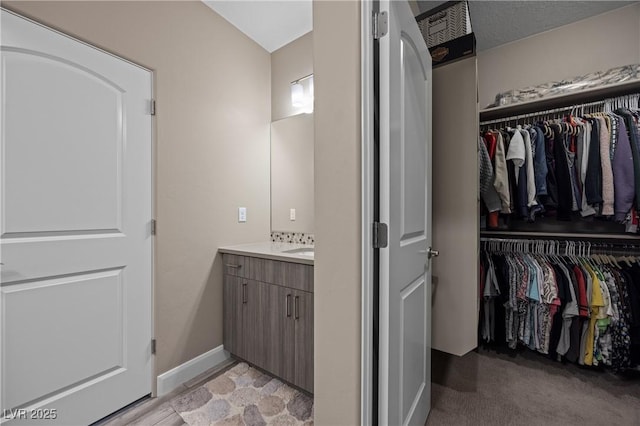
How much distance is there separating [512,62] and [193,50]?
2.75 m

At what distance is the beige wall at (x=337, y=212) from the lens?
99 cm

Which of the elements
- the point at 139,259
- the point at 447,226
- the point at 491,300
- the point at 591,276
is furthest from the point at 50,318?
the point at 591,276

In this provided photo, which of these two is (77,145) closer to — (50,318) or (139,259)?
(139,259)

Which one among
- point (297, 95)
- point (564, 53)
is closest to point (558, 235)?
point (564, 53)

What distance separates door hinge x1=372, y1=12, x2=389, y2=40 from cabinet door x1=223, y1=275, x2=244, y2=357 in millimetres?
1744

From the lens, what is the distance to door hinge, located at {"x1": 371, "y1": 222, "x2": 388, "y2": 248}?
38.4 inches

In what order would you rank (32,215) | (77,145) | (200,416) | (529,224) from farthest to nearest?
(529,224) < (200,416) < (77,145) < (32,215)

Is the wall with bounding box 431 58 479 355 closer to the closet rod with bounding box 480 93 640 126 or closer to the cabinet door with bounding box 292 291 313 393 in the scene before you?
the cabinet door with bounding box 292 291 313 393

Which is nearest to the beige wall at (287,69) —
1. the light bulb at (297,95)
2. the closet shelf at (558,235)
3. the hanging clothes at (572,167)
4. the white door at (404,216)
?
the light bulb at (297,95)

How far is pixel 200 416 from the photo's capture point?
155cm

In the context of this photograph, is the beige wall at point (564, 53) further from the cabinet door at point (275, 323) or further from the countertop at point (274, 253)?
the cabinet door at point (275, 323)

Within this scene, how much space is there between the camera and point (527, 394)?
1747 millimetres

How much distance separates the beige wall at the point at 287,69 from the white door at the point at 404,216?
4.25ft

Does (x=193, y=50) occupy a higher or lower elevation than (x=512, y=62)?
lower
